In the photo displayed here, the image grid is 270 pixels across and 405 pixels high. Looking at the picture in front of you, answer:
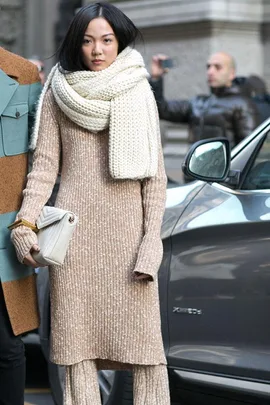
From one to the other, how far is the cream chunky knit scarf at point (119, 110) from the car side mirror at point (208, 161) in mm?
756

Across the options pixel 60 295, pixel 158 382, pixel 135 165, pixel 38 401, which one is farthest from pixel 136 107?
pixel 38 401

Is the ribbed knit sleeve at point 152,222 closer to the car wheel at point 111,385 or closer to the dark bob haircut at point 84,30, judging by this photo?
the dark bob haircut at point 84,30

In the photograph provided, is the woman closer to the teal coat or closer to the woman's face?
the woman's face

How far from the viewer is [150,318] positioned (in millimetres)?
4012

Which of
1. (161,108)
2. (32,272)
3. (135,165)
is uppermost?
(135,165)

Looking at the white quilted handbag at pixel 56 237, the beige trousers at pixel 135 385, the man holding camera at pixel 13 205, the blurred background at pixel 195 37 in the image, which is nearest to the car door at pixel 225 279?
the beige trousers at pixel 135 385

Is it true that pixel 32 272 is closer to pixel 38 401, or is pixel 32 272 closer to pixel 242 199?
pixel 242 199

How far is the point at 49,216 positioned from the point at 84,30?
639mm

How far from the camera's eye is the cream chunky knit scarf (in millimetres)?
3949

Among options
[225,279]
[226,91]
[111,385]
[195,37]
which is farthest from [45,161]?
[195,37]

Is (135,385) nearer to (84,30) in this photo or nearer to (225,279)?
(225,279)

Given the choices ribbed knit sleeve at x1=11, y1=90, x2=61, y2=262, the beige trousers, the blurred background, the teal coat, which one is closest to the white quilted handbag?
ribbed knit sleeve at x1=11, y1=90, x2=61, y2=262

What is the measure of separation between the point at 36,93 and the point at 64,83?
0.27 m

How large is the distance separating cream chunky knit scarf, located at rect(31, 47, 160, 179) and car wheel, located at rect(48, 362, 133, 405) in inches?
48.9
